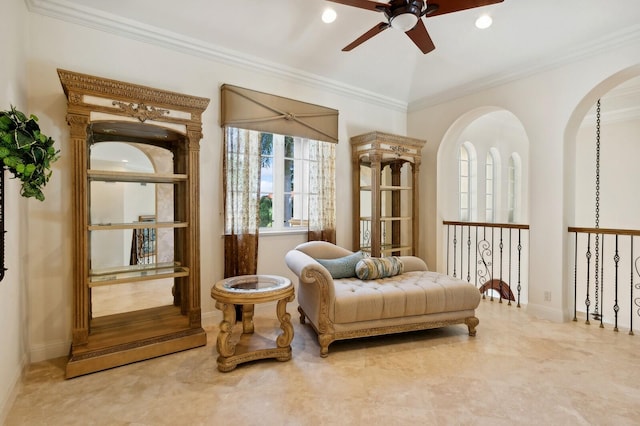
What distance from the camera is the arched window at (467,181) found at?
261 inches

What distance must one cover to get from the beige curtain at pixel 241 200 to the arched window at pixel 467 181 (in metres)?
4.89

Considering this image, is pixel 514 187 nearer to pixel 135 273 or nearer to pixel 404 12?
pixel 404 12

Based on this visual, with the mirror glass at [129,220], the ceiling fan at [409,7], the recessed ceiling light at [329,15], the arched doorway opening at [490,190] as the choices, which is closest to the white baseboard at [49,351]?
the mirror glass at [129,220]

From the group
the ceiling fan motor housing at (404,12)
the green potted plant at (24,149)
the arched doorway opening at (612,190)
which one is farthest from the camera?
the arched doorway opening at (612,190)

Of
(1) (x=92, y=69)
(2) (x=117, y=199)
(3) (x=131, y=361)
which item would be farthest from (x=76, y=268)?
(1) (x=92, y=69)

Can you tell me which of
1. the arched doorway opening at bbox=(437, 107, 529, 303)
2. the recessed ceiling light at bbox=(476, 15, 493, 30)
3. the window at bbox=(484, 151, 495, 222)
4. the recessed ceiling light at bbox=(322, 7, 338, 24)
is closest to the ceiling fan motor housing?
the recessed ceiling light at bbox=(322, 7, 338, 24)

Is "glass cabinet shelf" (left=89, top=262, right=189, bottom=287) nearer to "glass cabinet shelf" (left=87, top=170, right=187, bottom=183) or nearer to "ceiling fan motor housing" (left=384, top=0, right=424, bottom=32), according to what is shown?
"glass cabinet shelf" (left=87, top=170, right=187, bottom=183)

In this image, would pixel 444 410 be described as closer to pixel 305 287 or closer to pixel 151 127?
pixel 305 287

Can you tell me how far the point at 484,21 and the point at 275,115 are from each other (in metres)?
2.32

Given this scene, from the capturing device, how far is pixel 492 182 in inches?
279

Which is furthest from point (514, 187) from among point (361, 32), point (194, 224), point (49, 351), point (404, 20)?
point (49, 351)

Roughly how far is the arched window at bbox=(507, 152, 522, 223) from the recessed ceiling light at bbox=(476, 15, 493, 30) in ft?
16.8

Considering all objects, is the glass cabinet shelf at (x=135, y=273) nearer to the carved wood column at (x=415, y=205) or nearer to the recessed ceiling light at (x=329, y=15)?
the recessed ceiling light at (x=329, y=15)

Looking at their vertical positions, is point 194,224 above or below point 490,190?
below
